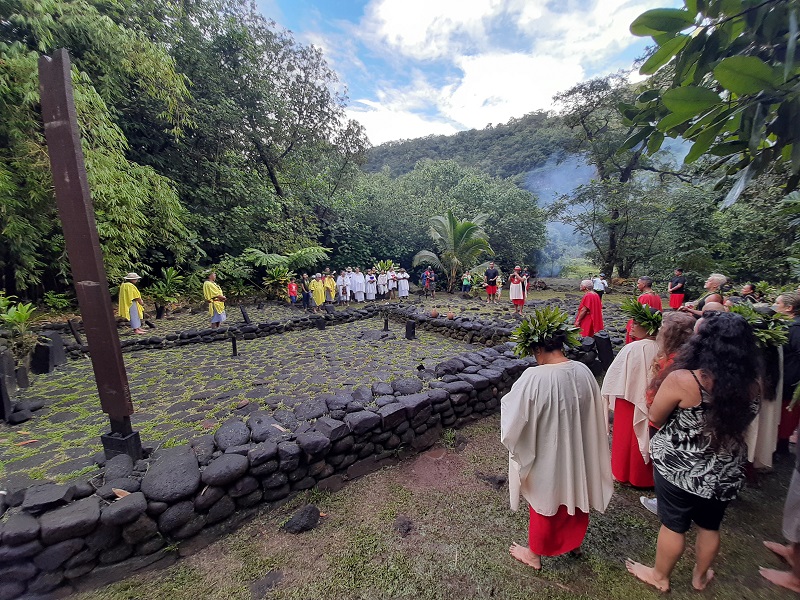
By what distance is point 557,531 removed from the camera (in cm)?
245

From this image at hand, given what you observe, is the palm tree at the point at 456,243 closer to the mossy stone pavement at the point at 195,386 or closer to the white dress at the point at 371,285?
the white dress at the point at 371,285

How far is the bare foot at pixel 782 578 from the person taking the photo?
2234 mm

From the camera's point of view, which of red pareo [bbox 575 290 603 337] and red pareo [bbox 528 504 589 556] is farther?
red pareo [bbox 575 290 603 337]

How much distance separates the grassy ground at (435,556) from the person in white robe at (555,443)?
11.0 inches

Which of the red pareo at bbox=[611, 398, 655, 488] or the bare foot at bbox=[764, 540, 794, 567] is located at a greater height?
the red pareo at bbox=[611, 398, 655, 488]

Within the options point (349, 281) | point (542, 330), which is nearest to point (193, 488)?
point (542, 330)

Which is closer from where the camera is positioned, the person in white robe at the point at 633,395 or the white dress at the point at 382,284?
the person in white robe at the point at 633,395

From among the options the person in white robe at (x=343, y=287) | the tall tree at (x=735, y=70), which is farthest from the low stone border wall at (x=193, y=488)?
the person in white robe at (x=343, y=287)

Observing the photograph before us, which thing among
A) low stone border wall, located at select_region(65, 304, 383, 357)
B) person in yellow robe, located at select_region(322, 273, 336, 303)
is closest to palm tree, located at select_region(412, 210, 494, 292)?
person in yellow robe, located at select_region(322, 273, 336, 303)

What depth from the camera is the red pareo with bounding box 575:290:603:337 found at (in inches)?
254

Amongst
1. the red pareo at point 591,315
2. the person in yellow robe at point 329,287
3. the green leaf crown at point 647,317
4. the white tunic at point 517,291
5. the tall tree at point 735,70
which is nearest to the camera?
the tall tree at point 735,70

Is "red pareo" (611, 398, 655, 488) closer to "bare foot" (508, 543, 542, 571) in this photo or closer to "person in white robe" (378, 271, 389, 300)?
"bare foot" (508, 543, 542, 571)

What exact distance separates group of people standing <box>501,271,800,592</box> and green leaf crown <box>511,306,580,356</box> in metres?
0.01

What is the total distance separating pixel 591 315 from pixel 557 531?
16.5 ft
